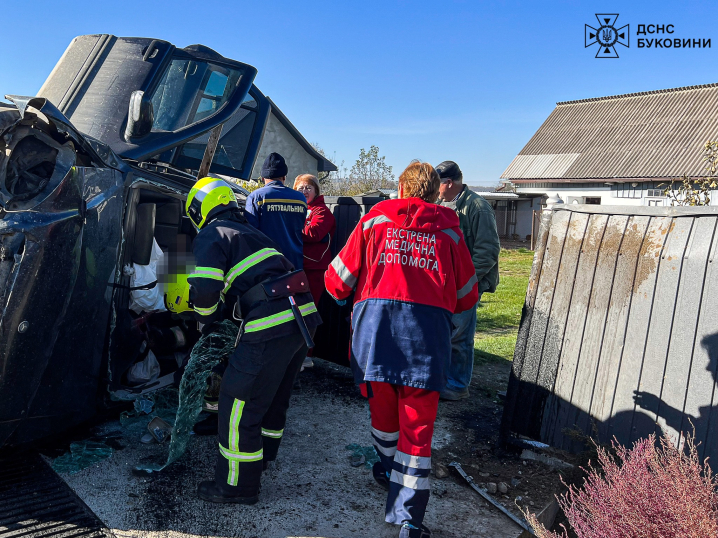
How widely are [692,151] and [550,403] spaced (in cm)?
2355

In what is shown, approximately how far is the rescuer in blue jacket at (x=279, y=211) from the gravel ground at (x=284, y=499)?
4.76 ft

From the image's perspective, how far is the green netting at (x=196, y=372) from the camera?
3602mm

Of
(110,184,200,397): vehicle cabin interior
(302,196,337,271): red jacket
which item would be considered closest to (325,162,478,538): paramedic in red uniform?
(110,184,200,397): vehicle cabin interior

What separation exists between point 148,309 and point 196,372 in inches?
25.1

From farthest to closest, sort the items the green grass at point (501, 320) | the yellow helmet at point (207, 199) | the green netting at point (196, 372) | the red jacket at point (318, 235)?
the green grass at point (501, 320)
the red jacket at point (318, 235)
the green netting at point (196, 372)
the yellow helmet at point (207, 199)

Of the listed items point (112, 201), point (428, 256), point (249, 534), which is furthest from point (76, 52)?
point (249, 534)

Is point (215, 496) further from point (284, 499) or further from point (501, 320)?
point (501, 320)

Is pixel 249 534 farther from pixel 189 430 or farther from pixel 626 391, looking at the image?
pixel 626 391

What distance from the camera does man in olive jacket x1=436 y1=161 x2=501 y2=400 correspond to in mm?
4898

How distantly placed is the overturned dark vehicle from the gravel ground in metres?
0.43

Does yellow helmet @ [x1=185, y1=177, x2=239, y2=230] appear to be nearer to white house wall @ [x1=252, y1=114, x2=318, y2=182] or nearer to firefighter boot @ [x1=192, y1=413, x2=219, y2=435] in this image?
firefighter boot @ [x1=192, y1=413, x2=219, y2=435]

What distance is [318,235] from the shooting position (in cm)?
507

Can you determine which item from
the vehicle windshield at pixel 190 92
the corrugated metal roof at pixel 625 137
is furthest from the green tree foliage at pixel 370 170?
the vehicle windshield at pixel 190 92

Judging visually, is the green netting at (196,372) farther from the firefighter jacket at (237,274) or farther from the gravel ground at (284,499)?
the firefighter jacket at (237,274)
